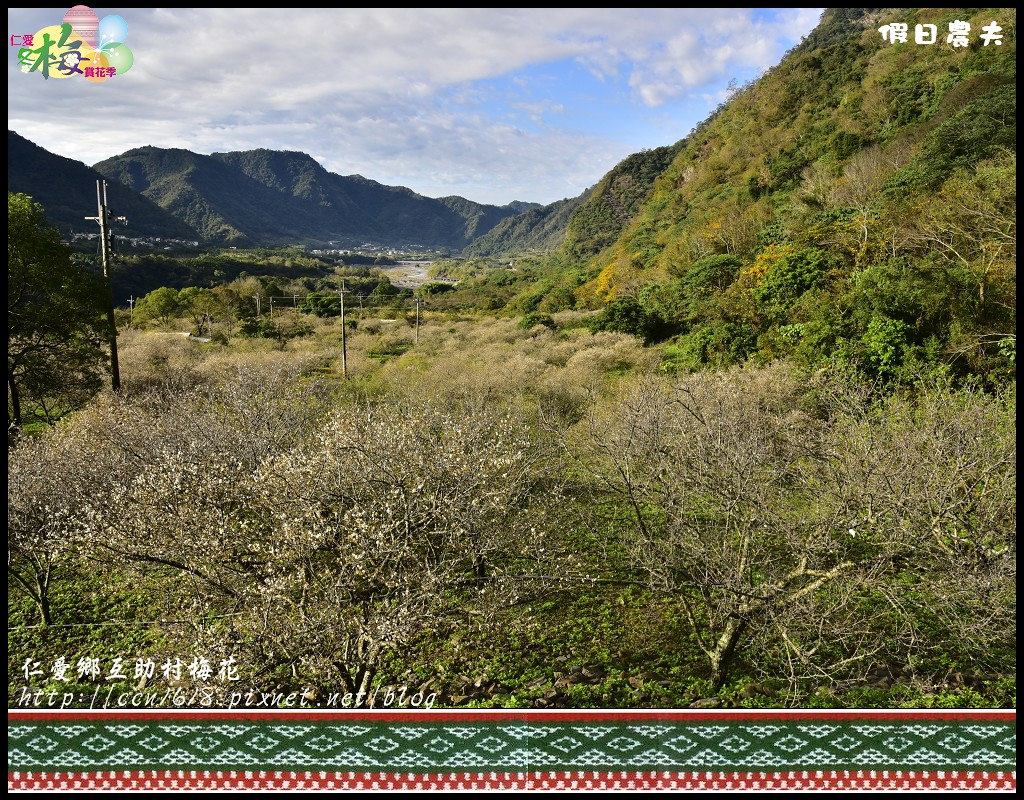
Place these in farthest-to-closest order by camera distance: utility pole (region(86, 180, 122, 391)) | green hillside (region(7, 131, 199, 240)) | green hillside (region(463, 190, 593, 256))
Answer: green hillside (region(463, 190, 593, 256)) < green hillside (region(7, 131, 199, 240)) < utility pole (region(86, 180, 122, 391))

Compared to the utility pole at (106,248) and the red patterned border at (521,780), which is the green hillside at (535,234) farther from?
the red patterned border at (521,780)

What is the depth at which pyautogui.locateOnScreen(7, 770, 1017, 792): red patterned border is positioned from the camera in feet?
15.1

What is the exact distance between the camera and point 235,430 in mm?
10523

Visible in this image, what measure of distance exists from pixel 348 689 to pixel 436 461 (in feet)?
10.2

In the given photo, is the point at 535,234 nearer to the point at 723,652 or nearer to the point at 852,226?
the point at 852,226

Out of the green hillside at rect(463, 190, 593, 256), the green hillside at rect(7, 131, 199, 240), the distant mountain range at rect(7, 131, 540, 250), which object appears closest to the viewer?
the green hillside at rect(7, 131, 199, 240)

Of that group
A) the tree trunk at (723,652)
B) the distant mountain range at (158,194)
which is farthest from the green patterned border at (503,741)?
the distant mountain range at (158,194)

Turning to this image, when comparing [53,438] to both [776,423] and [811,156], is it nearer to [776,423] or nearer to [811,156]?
[776,423]

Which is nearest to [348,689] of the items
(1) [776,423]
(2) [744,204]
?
(1) [776,423]

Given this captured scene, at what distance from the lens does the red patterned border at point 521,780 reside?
4.61 metres

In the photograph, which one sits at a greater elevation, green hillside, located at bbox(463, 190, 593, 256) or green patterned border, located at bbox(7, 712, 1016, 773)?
green hillside, located at bbox(463, 190, 593, 256)

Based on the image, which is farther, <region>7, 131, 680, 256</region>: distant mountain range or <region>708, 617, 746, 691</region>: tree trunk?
<region>7, 131, 680, 256</region>: distant mountain range

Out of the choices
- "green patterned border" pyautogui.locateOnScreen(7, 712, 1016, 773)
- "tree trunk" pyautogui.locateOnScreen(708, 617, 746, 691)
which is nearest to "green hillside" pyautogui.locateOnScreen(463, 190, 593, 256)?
"tree trunk" pyautogui.locateOnScreen(708, 617, 746, 691)

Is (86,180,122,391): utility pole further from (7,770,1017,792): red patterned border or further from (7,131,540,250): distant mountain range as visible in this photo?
(7,131,540,250): distant mountain range
